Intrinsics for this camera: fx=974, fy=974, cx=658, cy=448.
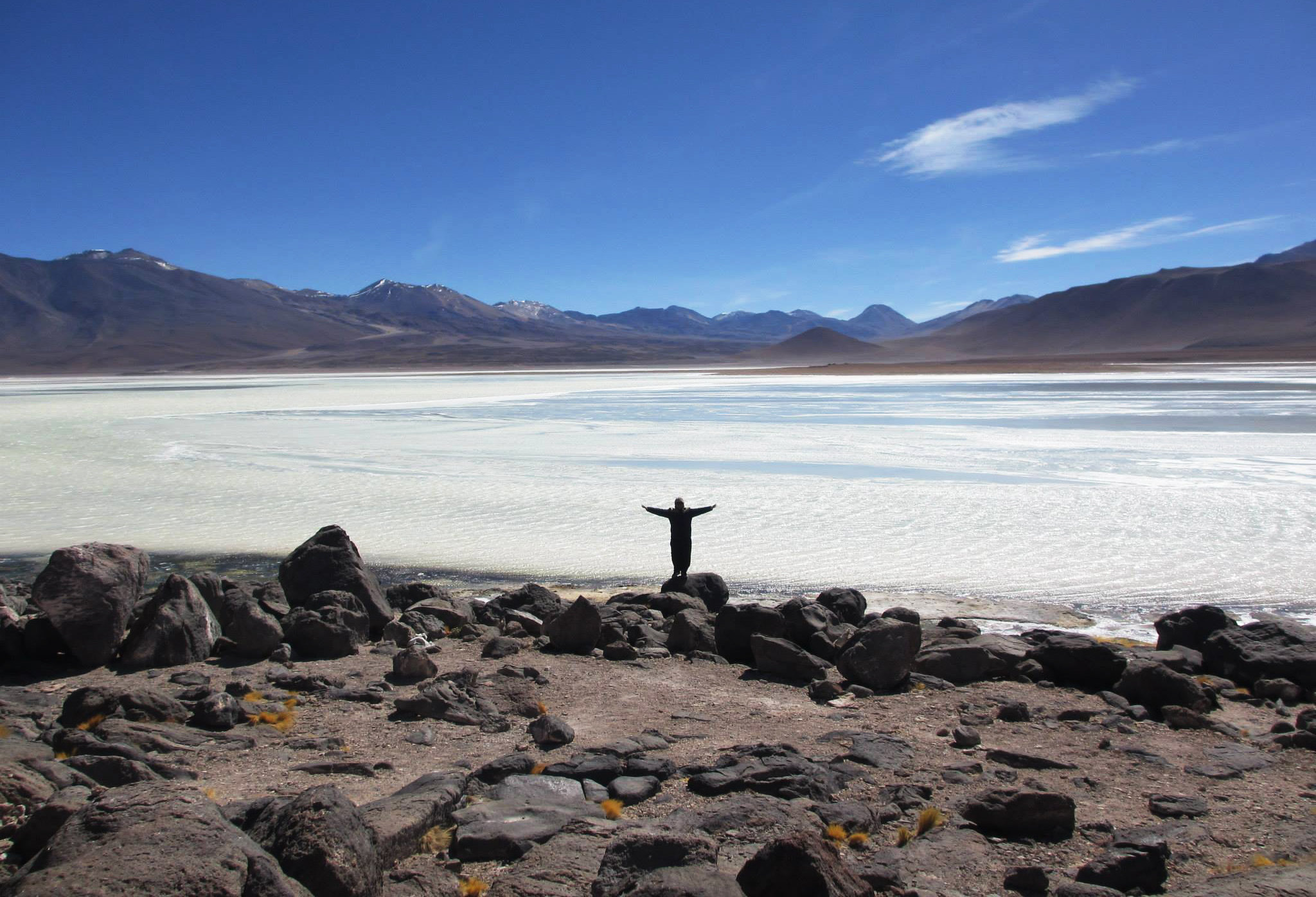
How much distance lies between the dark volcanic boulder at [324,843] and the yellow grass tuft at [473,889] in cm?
29

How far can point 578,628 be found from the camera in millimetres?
6832

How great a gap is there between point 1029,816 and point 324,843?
2692 millimetres

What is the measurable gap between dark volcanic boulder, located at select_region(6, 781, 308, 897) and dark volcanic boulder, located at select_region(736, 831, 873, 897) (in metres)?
1.43

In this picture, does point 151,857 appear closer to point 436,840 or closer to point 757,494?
point 436,840

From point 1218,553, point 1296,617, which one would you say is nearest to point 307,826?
point 1296,617

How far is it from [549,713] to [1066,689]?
3.24 m

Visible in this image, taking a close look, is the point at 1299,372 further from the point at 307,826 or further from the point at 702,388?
the point at 307,826

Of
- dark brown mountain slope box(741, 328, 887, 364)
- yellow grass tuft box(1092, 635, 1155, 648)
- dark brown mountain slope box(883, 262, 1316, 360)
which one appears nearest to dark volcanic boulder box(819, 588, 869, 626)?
yellow grass tuft box(1092, 635, 1155, 648)

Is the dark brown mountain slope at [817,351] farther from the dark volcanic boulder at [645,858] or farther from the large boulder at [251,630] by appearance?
the dark volcanic boulder at [645,858]

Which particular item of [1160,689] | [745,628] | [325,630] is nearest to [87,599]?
[325,630]

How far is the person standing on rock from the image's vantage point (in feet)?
27.7

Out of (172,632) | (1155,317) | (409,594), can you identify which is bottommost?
(409,594)

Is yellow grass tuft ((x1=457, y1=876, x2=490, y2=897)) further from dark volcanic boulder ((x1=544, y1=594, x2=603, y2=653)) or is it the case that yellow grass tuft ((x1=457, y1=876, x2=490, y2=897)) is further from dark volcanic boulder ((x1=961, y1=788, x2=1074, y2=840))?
dark volcanic boulder ((x1=544, y1=594, x2=603, y2=653))

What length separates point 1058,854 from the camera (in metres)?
3.80
